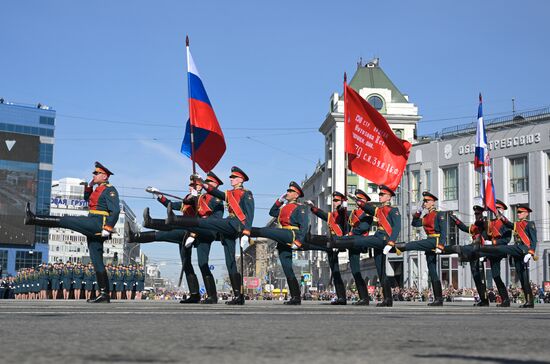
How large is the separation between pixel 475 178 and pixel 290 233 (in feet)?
153

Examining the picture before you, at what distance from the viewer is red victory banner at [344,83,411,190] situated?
2119cm

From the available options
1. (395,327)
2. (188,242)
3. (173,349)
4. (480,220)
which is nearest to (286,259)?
(188,242)

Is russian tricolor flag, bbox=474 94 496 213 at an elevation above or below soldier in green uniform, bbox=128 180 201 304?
above

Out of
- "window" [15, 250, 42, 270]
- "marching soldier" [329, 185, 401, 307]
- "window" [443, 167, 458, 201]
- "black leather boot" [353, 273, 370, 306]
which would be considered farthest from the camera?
"window" [15, 250, 42, 270]

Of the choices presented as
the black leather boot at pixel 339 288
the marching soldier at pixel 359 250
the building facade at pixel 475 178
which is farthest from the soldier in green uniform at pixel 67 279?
the building facade at pixel 475 178

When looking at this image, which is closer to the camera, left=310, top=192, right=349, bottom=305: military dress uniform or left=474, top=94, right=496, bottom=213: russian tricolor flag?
left=310, top=192, right=349, bottom=305: military dress uniform

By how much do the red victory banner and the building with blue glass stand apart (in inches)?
3292

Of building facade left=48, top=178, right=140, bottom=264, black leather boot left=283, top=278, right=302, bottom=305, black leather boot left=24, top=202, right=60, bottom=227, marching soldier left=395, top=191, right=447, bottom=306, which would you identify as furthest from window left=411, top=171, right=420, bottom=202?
building facade left=48, top=178, right=140, bottom=264

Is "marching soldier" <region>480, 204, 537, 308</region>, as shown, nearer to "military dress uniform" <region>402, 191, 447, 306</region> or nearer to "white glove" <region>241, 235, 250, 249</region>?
"military dress uniform" <region>402, 191, 447, 306</region>

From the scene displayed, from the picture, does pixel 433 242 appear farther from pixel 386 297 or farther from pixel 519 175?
pixel 519 175

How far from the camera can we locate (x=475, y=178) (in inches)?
2389

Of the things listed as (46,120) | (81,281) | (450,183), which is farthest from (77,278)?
(46,120)

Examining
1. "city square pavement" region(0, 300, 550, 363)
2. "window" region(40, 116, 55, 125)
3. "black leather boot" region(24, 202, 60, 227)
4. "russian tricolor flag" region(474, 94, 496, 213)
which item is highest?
"window" region(40, 116, 55, 125)

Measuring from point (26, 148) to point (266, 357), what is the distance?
105873 millimetres
